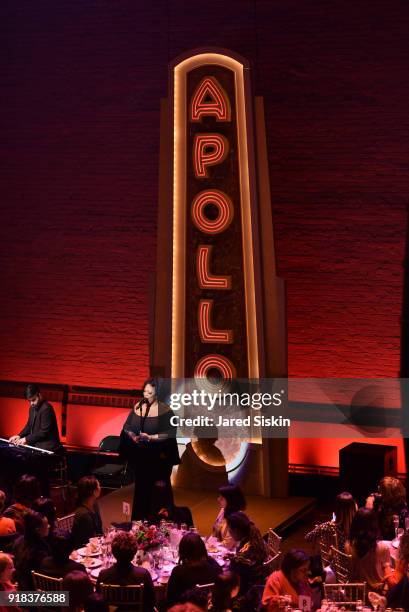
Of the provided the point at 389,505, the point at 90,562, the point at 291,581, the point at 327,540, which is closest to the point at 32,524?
the point at 90,562

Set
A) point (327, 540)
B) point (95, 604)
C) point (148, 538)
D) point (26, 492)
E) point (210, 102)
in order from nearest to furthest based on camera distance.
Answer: point (95, 604)
point (148, 538)
point (26, 492)
point (327, 540)
point (210, 102)

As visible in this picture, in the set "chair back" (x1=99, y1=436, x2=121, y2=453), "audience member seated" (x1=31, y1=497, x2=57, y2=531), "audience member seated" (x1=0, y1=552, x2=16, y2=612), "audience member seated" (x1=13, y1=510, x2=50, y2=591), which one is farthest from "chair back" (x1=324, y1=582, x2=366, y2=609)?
"chair back" (x1=99, y1=436, x2=121, y2=453)

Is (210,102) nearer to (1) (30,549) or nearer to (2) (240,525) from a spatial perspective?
(2) (240,525)

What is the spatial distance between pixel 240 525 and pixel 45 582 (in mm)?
1439

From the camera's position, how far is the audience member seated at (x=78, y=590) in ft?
17.0

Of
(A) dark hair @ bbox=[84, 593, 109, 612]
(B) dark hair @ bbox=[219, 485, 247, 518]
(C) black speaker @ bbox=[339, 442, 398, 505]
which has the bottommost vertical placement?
(A) dark hair @ bbox=[84, 593, 109, 612]

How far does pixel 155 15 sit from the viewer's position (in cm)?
1127

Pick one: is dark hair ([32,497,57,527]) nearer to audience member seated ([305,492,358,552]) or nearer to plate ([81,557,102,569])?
plate ([81,557,102,569])

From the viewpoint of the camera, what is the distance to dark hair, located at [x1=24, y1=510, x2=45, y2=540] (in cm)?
611

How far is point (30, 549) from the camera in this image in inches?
241

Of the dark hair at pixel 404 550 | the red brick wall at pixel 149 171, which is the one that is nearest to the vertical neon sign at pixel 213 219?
the red brick wall at pixel 149 171

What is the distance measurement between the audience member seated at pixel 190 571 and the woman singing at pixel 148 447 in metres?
2.62

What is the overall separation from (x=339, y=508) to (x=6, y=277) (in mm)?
6723

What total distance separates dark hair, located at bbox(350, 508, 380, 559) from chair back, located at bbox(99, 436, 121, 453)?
5.34 metres
